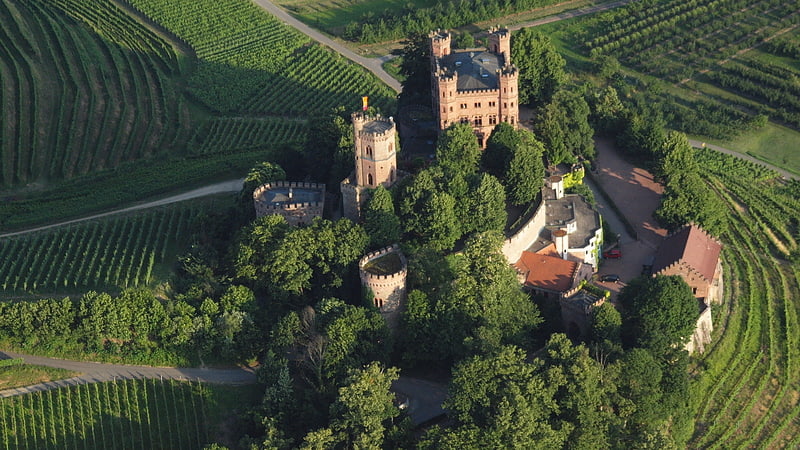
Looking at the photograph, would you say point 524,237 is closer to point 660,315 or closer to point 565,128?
point 660,315

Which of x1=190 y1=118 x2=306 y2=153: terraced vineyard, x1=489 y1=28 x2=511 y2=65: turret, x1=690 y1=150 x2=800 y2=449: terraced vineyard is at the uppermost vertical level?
x1=489 y1=28 x2=511 y2=65: turret

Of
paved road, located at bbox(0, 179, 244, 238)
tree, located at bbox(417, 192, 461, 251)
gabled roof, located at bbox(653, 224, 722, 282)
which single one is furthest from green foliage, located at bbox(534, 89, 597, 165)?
paved road, located at bbox(0, 179, 244, 238)

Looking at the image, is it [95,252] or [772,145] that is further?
[772,145]

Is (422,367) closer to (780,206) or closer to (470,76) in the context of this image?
(470,76)

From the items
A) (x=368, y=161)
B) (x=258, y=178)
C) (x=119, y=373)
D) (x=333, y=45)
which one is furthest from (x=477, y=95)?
(x=333, y=45)

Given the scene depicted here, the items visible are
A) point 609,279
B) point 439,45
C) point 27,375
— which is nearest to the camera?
point 27,375

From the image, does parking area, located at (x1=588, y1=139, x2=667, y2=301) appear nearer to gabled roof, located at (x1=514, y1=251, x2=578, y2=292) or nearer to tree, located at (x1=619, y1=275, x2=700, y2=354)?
gabled roof, located at (x1=514, y1=251, x2=578, y2=292)
